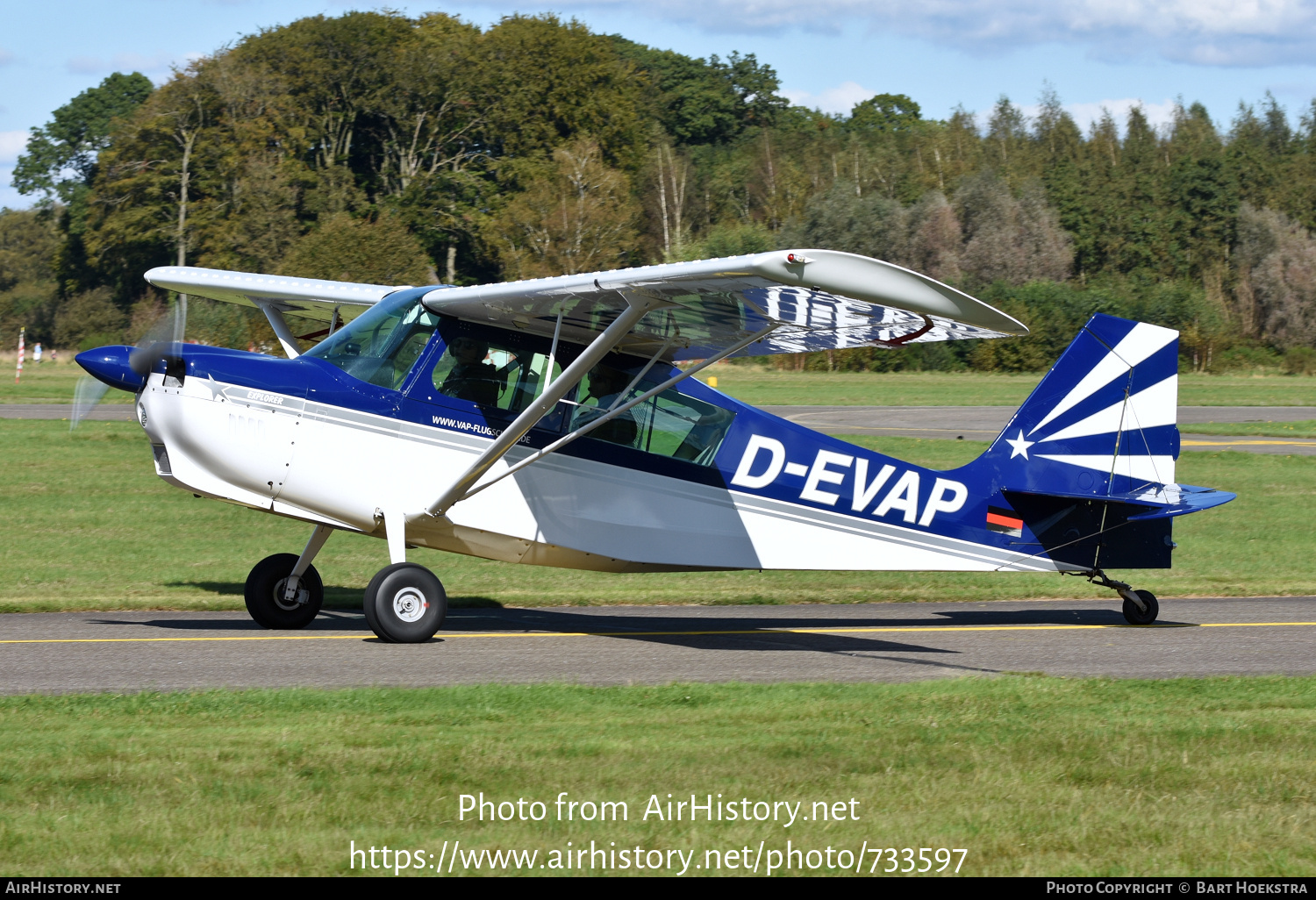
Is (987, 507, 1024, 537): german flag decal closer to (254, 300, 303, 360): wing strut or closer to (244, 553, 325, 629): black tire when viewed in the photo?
(244, 553, 325, 629): black tire

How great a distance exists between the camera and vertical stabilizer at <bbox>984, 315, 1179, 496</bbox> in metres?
11.7

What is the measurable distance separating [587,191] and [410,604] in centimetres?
5518

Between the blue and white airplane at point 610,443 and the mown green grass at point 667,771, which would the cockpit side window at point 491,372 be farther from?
the mown green grass at point 667,771

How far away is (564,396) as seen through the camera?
9.83 meters

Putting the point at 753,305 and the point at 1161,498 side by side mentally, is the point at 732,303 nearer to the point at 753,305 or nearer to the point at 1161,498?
the point at 753,305

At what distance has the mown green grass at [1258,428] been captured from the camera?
32.6 m

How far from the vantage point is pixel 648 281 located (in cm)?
851

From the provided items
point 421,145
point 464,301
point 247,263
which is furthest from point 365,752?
point 421,145

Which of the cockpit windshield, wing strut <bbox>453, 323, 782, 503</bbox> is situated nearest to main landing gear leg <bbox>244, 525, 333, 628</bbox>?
the cockpit windshield

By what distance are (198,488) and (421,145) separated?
217 ft

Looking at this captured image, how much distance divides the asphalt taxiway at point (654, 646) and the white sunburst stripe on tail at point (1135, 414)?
1734 mm

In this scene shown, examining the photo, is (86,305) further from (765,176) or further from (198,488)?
(198,488)

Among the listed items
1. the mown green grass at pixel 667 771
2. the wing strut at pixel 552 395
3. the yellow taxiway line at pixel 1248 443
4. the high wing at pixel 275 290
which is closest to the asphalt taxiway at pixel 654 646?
the mown green grass at pixel 667 771

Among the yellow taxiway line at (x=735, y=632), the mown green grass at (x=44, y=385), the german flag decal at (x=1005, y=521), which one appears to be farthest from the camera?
the mown green grass at (x=44, y=385)
